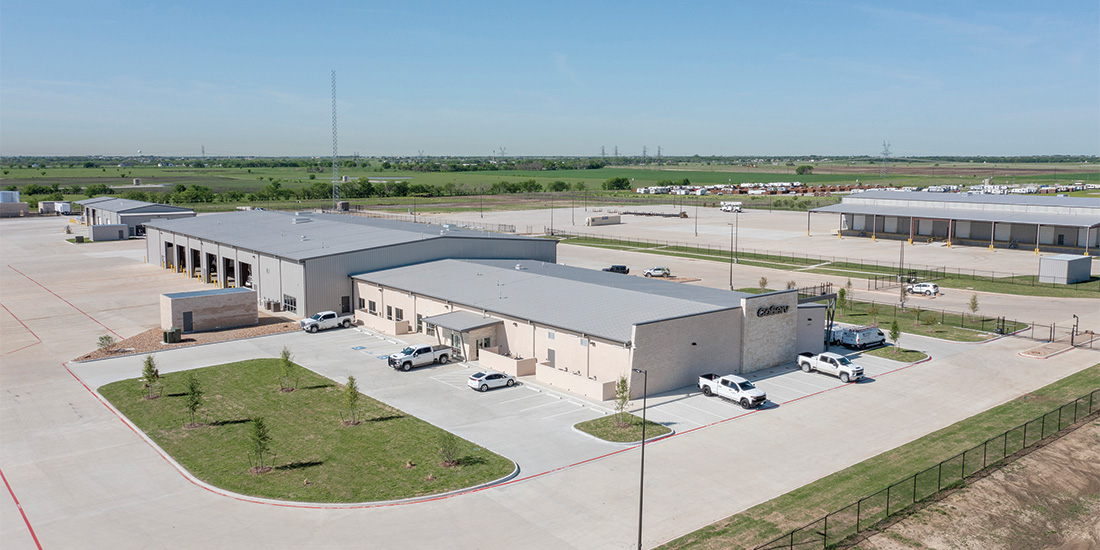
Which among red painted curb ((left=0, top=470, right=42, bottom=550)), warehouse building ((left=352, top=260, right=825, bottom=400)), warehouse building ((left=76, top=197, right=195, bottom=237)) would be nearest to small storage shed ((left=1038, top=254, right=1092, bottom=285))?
warehouse building ((left=352, top=260, right=825, bottom=400))

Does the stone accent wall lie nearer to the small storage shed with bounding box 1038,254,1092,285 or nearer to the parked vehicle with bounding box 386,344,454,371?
the parked vehicle with bounding box 386,344,454,371

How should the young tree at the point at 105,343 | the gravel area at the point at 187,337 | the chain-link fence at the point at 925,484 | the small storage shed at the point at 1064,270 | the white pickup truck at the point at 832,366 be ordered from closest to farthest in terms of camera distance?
the chain-link fence at the point at 925,484, the white pickup truck at the point at 832,366, the young tree at the point at 105,343, the gravel area at the point at 187,337, the small storage shed at the point at 1064,270

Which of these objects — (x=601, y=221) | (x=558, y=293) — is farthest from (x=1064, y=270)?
(x=601, y=221)

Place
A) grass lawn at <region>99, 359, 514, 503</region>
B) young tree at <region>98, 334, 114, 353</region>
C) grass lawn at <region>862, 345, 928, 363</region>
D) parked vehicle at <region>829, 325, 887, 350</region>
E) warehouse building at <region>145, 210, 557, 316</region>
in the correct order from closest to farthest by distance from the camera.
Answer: grass lawn at <region>99, 359, 514, 503</region>, grass lawn at <region>862, 345, 928, 363</region>, young tree at <region>98, 334, 114, 353</region>, parked vehicle at <region>829, 325, 887, 350</region>, warehouse building at <region>145, 210, 557, 316</region>

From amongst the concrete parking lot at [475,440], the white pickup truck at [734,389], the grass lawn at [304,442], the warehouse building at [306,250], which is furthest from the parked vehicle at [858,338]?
the grass lawn at [304,442]

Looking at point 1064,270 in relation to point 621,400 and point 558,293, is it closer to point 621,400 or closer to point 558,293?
point 558,293

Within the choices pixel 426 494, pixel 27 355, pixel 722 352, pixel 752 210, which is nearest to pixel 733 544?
pixel 426 494

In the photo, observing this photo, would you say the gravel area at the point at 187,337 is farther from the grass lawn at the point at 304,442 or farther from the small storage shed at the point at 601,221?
the small storage shed at the point at 601,221
